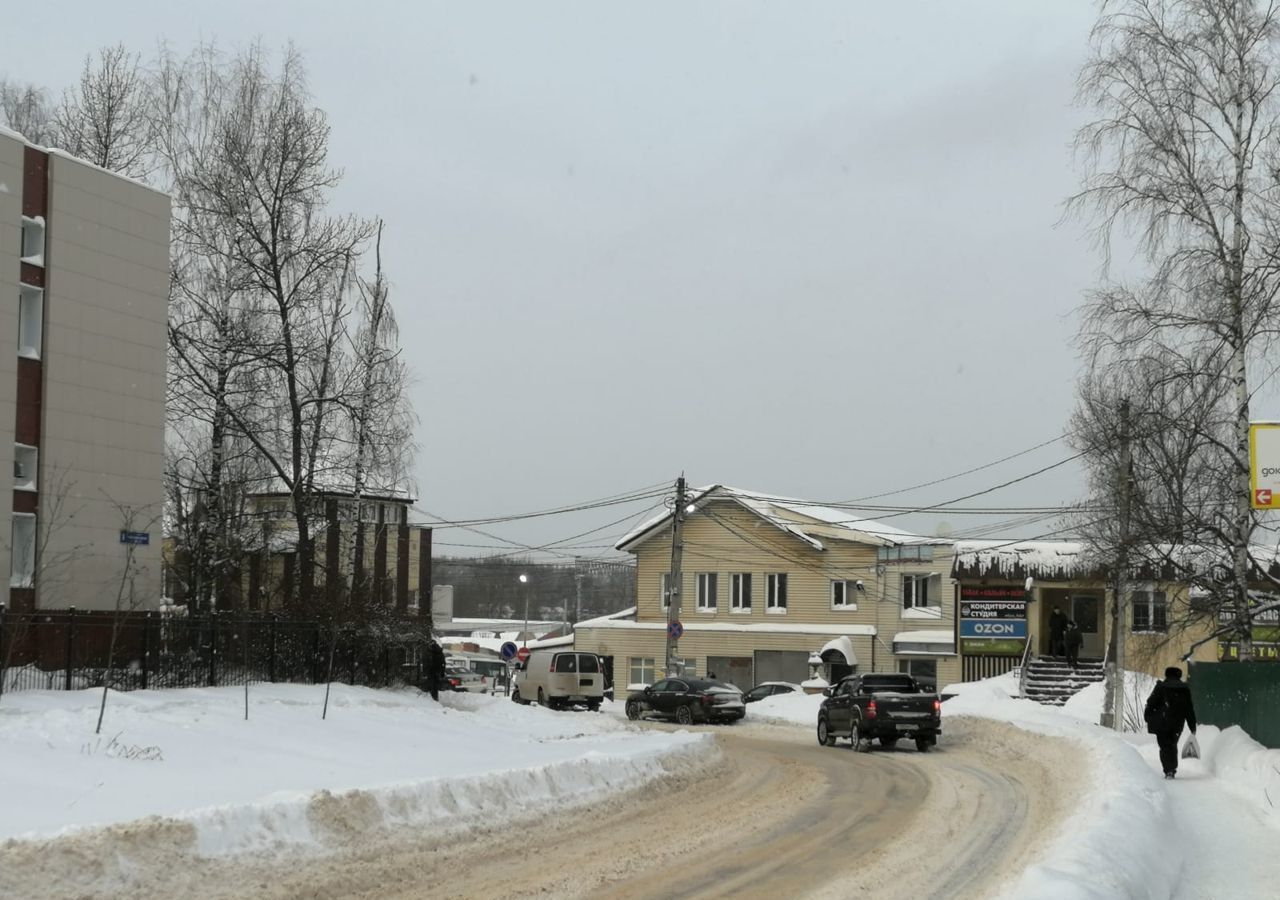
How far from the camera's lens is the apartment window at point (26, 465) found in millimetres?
27969

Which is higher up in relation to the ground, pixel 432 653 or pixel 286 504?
pixel 286 504

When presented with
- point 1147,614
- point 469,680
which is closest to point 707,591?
point 469,680

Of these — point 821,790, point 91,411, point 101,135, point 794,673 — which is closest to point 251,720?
point 821,790

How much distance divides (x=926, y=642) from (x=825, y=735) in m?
25.3

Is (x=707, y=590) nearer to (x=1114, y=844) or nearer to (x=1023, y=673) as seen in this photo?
(x=1023, y=673)

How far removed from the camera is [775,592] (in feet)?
199

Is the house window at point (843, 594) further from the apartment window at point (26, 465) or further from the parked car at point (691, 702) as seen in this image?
the apartment window at point (26, 465)

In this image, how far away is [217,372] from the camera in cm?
3472

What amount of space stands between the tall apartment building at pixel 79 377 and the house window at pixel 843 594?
114 ft

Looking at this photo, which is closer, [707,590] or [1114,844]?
[1114,844]

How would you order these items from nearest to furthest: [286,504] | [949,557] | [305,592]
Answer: [305,592], [286,504], [949,557]

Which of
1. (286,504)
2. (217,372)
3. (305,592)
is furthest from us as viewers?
(286,504)

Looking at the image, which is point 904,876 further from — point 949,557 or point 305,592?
point 949,557

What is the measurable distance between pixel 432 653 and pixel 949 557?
30.8 meters
